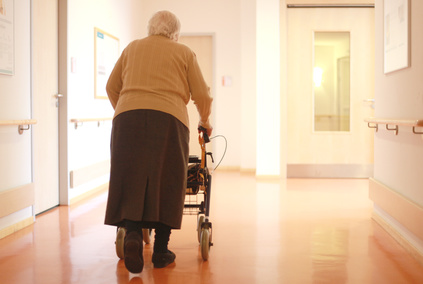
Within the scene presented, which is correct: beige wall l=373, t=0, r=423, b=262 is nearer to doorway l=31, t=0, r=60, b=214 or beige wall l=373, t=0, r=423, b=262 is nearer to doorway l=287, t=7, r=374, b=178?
doorway l=287, t=7, r=374, b=178

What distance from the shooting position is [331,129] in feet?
23.9

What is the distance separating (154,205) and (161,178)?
152 millimetres

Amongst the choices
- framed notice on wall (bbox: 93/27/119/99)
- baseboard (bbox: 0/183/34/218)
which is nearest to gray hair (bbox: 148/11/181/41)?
baseboard (bbox: 0/183/34/218)

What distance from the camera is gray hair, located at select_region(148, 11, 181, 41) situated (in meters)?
2.96

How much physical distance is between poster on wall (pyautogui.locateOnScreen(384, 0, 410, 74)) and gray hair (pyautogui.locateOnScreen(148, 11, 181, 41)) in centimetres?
157

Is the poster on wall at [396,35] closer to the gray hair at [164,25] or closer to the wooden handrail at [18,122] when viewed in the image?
the gray hair at [164,25]

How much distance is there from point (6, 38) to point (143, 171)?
1835mm

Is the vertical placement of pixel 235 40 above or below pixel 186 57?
above

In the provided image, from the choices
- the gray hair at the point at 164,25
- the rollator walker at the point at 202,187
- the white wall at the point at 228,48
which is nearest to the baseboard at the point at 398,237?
the rollator walker at the point at 202,187

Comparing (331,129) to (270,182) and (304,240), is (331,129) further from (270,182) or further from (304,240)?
(304,240)

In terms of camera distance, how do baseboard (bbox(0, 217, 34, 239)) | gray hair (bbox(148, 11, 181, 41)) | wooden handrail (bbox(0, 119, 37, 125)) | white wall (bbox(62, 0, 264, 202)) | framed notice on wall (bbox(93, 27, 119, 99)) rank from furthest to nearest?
1. white wall (bbox(62, 0, 264, 202))
2. framed notice on wall (bbox(93, 27, 119, 99))
3. baseboard (bbox(0, 217, 34, 239))
4. wooden handrail (bbox(0, 119, 37, 125))
5. gray hair (bbox(148, 11, 181, 41))

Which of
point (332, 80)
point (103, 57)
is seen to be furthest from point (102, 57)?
point (332, 80)

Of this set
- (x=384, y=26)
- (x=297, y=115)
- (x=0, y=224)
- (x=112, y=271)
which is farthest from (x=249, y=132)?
(x=112, y=271)

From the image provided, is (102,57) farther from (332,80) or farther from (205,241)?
(205,241)
